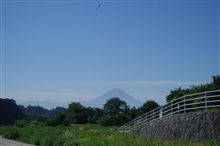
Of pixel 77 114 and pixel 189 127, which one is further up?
pixel 77 114

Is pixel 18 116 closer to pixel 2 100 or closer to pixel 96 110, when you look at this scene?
pixel 2 100

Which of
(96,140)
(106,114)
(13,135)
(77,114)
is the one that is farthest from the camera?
(77,114)

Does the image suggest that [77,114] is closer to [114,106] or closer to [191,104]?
[114,106]

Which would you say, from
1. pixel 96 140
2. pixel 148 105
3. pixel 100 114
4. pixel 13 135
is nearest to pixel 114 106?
pixel 100 114

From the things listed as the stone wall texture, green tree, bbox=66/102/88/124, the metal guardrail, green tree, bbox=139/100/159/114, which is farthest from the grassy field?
green tree, bbox=66/102/88/124

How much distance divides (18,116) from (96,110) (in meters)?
37.2

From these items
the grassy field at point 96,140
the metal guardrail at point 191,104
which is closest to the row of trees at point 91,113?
the grassy field at point 96,140

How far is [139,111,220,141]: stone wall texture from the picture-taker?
25891mm

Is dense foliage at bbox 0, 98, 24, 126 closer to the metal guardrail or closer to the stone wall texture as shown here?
the metal guardrail

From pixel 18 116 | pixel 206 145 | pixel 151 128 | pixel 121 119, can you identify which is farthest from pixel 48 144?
pixel 18 116

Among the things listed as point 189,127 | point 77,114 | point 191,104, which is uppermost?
point 77,114

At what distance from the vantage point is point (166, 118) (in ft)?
108

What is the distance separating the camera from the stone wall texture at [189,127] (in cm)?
2589

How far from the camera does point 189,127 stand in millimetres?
28125
